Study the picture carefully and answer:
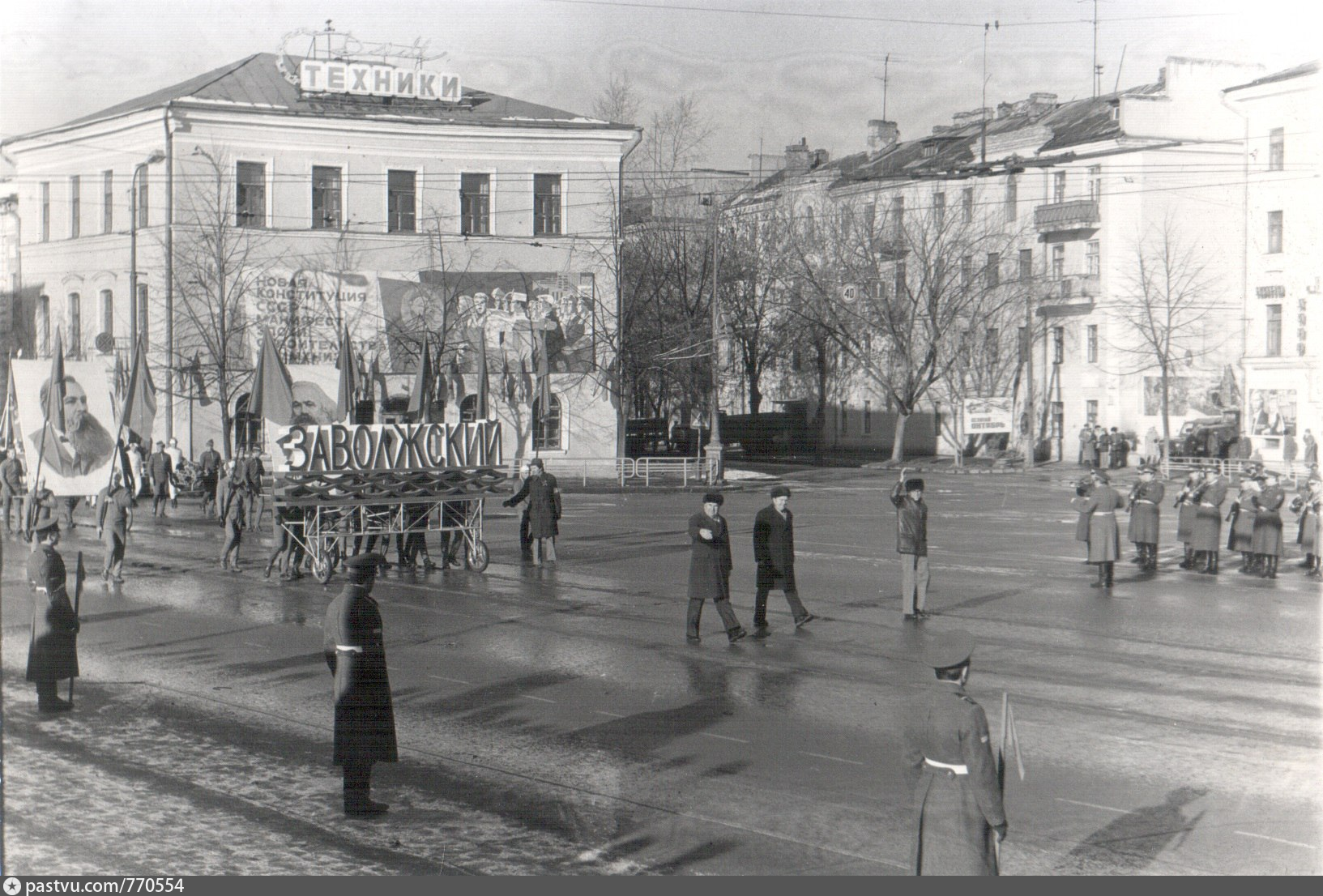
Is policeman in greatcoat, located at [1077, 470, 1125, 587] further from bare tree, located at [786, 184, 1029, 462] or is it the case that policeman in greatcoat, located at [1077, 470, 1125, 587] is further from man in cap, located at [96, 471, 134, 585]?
man in cap, located at [96, 471, 134, 585]

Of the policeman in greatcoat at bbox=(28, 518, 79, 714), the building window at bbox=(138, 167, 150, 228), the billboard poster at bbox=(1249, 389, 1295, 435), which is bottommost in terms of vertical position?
the policeman in greatcoat at bbox=(28, 518, 79, 714)

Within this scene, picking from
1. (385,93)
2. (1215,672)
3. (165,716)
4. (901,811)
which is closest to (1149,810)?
(901,811)

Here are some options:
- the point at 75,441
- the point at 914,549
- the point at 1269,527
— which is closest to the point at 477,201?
the point at 1269,527

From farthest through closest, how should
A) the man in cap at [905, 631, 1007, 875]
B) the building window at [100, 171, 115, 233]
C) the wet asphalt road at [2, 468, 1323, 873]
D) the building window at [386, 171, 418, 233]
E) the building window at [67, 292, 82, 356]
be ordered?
the building window at [386, 171, 418, 233]
the building window at [100, 171, 115, 233]
the building window at [67, 292, 82, 356]
the wet asphalt road at [2, 468, 1323, 873]
the man in cap at [905, 631, 1007, 875]

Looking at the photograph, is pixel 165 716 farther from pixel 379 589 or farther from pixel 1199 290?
pixel 1199 290

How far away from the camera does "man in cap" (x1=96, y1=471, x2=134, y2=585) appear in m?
16.7

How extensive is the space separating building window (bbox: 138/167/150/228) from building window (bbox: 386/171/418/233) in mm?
6200

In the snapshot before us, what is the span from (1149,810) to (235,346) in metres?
31.5

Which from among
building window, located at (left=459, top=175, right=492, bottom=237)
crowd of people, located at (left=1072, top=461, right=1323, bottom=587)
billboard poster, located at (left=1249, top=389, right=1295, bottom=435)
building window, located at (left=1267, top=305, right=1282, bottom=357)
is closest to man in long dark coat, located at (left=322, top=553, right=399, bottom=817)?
crowd of people, located at (left=1072, top=461, right=1323, bottom=587)

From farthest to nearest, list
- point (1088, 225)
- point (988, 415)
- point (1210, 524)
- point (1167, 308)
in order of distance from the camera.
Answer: point (1088, 225)
point (1167, 308)
point (988, 415)
point (1210, 524)

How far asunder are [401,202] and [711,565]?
2547 cm

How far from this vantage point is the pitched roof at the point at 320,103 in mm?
33281

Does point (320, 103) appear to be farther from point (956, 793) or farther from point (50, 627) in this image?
point (956, 793)

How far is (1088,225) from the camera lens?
4378 cm
